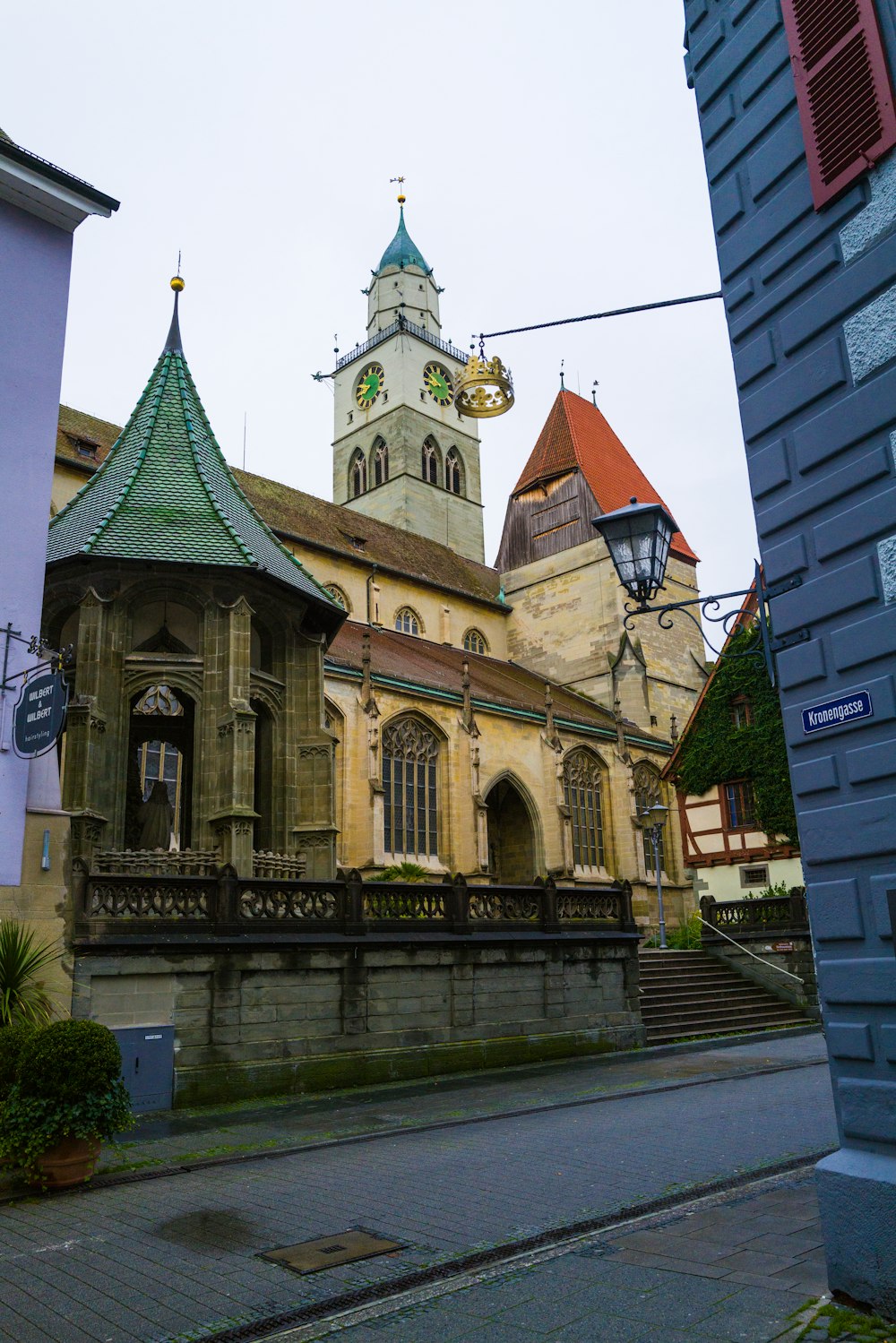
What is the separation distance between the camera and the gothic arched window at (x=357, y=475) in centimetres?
5619

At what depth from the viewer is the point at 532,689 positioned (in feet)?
120

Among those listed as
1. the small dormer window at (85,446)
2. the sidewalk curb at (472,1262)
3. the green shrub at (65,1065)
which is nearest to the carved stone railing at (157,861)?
the green shrub at (65,1065)

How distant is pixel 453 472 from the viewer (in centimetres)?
5644

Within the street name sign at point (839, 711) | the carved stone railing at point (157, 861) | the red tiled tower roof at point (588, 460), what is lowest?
the street name sign at point (839, 711)

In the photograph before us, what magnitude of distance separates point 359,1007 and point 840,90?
1153 centimetres

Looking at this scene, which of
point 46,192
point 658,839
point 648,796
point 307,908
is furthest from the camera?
point 648,796

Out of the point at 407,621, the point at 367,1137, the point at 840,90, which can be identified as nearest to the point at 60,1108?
the point at 367,1137

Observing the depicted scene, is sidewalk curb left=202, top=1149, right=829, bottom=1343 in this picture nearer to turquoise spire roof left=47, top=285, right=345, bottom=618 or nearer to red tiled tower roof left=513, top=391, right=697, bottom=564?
turquoise spire roof left=47, top=285, right=345, bottom=618

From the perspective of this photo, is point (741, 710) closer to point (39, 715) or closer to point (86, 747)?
point (86, 747)

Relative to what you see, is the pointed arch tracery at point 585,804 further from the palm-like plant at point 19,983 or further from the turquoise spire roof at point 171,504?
the palm-like plant at point 19,983

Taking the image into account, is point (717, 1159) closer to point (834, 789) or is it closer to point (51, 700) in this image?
point (834, 789)

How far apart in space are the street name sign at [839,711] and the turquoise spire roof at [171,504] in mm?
11982

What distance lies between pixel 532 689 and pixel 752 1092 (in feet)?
82.9

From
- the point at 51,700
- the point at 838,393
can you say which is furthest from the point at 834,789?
the point at 51,700
